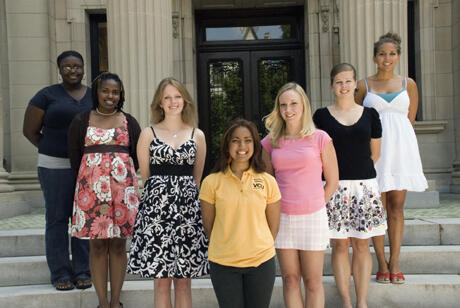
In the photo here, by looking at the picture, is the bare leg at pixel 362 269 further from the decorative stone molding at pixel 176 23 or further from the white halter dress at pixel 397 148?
the decorative stone molding at pixel 176 23

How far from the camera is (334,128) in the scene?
3.94 m

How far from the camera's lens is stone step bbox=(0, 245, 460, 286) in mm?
4906

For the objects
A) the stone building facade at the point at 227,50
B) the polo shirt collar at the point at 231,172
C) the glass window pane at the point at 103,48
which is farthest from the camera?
the glass window pane at the point at 103,48

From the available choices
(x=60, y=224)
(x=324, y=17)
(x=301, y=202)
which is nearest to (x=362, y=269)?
(x=301, y=202)

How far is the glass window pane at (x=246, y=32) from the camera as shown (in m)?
10.3

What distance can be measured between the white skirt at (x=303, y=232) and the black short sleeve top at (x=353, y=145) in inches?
25.5

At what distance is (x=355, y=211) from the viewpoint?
398 centimetres

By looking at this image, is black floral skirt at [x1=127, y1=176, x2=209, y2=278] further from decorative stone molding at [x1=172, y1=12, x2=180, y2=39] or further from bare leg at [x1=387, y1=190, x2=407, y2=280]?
decorative stone molding at [x1=172, y1=12, x2=180, y2=39]

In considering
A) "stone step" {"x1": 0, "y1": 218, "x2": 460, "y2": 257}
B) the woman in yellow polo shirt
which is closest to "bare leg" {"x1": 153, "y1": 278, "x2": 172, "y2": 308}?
the woman in yellow polo shirt

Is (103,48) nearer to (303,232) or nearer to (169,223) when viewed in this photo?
(169,223)

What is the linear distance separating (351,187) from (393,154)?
81cm

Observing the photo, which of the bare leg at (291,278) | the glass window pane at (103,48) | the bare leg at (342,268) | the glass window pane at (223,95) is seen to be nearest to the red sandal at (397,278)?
the bare leg at (342,268)

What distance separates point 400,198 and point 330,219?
37.2 inches

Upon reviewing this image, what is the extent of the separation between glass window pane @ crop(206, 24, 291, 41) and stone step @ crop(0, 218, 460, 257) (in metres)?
6.13
